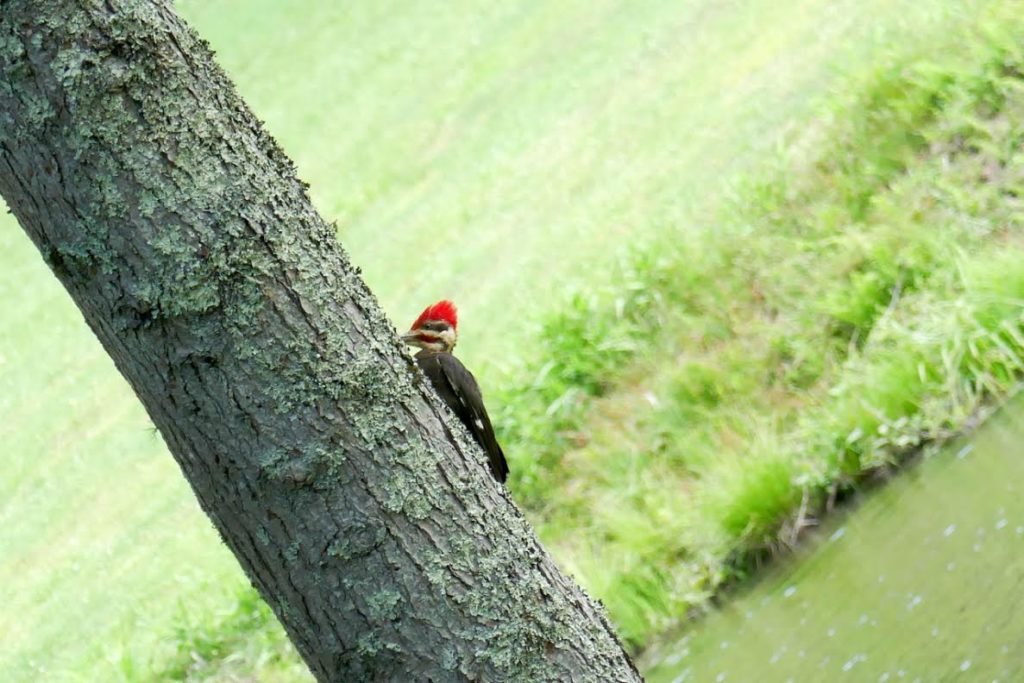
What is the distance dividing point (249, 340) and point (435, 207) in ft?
38.4

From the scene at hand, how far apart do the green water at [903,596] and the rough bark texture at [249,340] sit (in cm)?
282

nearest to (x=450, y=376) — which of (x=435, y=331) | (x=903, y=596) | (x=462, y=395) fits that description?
(x=462, y=395)

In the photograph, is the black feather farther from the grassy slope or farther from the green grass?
the grassy slope

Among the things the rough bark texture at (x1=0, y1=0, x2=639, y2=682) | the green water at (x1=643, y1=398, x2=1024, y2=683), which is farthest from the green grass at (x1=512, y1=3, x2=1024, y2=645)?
the rough bark texture at (x1=0, y1=0, x2=639, y2=682)

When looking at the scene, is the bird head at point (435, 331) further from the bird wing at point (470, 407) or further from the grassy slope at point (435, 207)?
the grassy slope at point (435, 207)

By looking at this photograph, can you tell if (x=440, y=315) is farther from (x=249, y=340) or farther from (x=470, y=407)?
(x=249, y=340)

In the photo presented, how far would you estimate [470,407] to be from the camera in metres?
5.02

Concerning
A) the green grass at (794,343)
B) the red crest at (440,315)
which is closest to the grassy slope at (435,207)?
the green grass at (794,343)

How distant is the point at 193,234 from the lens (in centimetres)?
250

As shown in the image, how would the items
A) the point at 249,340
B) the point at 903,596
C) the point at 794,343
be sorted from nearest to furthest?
the point at 249,340, the point at 903,596, the point at 794,343

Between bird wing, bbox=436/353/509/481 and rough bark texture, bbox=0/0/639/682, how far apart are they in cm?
226

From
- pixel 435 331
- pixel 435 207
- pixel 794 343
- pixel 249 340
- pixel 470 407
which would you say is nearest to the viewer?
pixel 249 340

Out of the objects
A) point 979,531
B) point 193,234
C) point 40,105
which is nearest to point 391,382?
point 193,234

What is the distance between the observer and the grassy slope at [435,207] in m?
9.57
